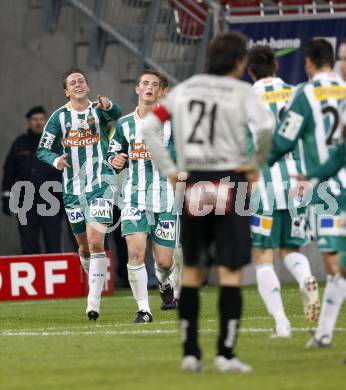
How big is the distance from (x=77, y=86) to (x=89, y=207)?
119 centimetres

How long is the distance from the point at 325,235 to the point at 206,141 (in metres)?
1.63

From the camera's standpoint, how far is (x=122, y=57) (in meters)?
20.3

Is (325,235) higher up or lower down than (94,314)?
higher up

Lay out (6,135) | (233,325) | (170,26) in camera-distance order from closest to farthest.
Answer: (233,325) → (170,26) → (6,135)

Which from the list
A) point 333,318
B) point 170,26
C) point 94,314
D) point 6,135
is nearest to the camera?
point 333,318

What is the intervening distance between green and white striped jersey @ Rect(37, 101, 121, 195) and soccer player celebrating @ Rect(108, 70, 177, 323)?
0.45 meters

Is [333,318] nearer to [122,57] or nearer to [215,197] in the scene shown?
[215,197]

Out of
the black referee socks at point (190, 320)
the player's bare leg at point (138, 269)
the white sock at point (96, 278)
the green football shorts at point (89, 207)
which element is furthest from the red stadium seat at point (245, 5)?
the black referee socks at point (190, 320)

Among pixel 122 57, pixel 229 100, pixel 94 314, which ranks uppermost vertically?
pixel 122 57

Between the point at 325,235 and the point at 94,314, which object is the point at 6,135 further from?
the point at 325,235

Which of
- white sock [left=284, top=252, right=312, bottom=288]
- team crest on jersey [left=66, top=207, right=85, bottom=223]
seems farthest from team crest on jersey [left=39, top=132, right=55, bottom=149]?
white sock [left=284, top=252, right=312, bottom=288]

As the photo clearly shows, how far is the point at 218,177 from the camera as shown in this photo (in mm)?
8633

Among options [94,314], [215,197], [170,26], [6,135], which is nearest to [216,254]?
[215,197]

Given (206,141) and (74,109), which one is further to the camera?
(74,109)
